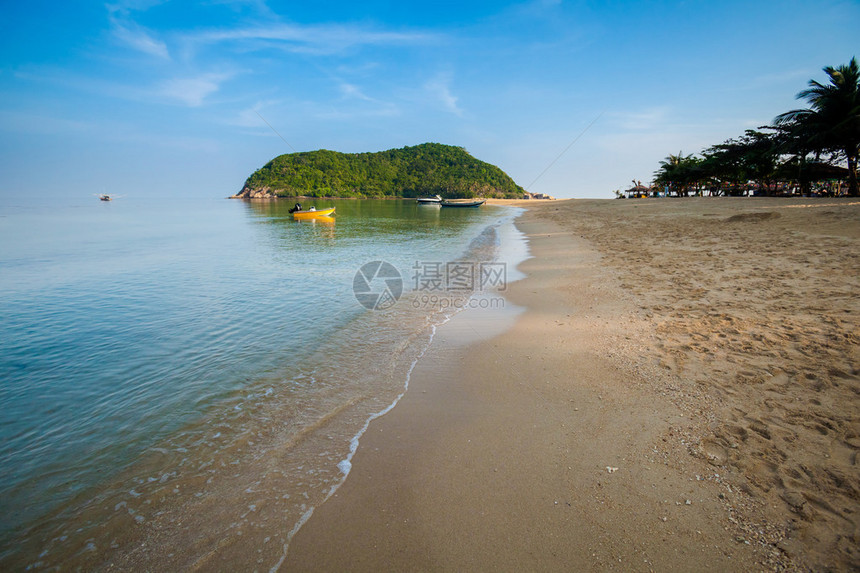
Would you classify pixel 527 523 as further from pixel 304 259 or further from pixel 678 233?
pixel 678 233

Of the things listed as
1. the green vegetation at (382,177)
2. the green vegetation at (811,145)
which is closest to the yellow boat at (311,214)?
the green vegetation at (811,145)

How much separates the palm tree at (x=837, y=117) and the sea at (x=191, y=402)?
36.4 m

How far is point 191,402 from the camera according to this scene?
5473 millimetres

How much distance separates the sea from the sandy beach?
68 centimetres

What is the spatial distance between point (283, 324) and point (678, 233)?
729 inches

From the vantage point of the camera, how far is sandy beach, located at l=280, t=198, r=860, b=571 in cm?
278

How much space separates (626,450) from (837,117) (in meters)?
44.4

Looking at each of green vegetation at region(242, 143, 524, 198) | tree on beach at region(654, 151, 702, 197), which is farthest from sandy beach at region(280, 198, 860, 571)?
green vegetation at region(242, 143, 524, 198)

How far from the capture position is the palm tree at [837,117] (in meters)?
28.8

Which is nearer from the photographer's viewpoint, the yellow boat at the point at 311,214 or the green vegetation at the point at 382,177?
the yellow boat at the point at 311,214

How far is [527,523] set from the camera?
3.06 metres

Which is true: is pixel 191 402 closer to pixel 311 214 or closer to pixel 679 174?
pixel 311 214

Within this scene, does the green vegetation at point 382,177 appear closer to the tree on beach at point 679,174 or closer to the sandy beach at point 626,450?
the tree on beach at point 679,174

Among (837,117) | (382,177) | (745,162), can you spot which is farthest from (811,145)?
(382,177)
